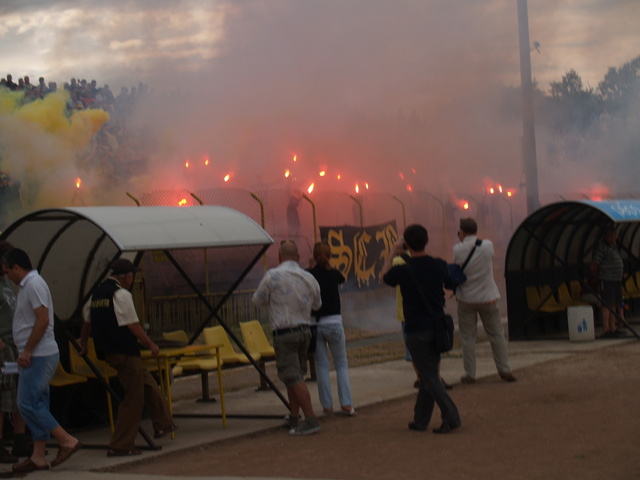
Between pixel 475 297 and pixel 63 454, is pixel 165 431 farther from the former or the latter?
pixel 475 297

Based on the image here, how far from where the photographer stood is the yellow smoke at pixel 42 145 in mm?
26703

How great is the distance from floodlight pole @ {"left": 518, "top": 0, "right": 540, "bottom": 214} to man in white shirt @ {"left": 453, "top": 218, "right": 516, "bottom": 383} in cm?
913

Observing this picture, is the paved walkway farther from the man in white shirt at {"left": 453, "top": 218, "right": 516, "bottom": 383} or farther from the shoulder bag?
the shoulder bag

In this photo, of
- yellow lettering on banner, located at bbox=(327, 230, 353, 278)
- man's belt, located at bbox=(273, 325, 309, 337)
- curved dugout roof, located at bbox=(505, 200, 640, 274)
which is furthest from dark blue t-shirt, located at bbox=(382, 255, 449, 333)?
yellow lettering on banner, located at bbox=(327, 230, 353, 278)

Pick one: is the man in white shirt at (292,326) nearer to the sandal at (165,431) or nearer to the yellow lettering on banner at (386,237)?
the sandal at (165,431)

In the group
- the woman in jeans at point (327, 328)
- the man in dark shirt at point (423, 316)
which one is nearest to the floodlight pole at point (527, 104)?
the woman in jeans at point (327, 328)

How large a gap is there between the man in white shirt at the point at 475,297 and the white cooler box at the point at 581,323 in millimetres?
4498

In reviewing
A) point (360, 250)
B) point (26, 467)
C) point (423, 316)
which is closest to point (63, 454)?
point (26, 467)

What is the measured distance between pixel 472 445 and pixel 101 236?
4.49 m

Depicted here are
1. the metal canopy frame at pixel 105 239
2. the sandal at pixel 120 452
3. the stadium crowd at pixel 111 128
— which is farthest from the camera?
the stadium crowd at pixel 111 128

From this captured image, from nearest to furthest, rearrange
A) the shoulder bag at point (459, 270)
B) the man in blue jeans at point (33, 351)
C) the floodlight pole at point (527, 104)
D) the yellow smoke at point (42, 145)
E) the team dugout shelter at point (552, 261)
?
the man in blue jeans at point (33, 351)
the shoulder bag at point (459, 270)
the team dugout shelter at point (552, 261)
the floodlight pole at point (527, 104)
the yellow smoke at point (42, 145)

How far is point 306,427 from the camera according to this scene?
28.9 feet

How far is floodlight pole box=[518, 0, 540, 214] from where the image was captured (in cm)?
2025

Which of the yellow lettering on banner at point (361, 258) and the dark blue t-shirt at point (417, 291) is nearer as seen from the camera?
the dark blue t-shirt at point (417, 291)
